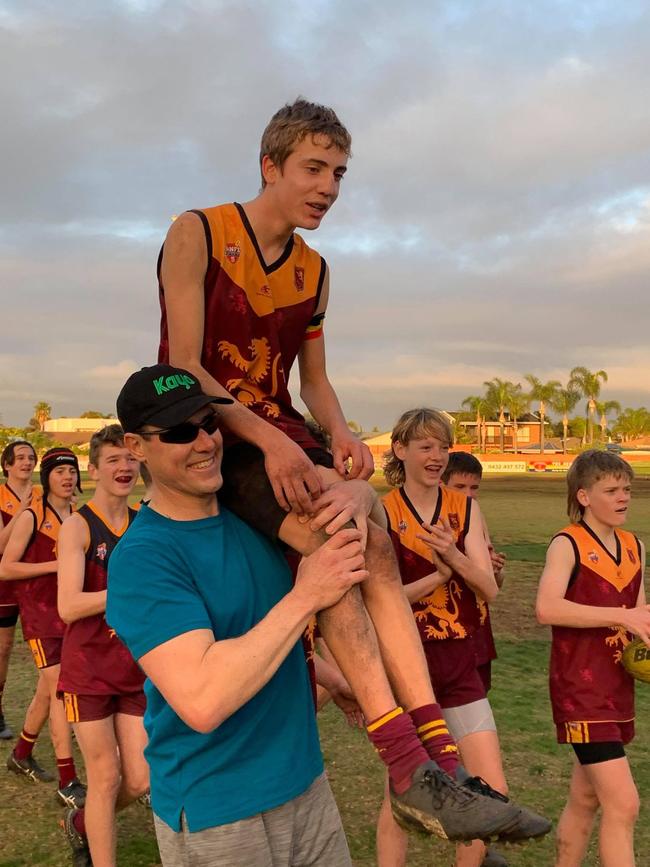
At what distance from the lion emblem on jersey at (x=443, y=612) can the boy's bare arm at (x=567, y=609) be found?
50cm

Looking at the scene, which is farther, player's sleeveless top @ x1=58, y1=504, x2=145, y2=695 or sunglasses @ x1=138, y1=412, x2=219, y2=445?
player's sleeveless top @ x1=58, y1=504, x2=145, y2=695

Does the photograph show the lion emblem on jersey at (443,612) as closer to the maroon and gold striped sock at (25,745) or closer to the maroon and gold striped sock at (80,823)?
the maroon and gold striped sock at (80,823)

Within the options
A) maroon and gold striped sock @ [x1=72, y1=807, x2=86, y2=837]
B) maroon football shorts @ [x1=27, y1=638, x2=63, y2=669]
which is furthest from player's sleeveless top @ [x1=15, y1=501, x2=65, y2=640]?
maroon and gold striped sock @ [x1=72, y1=807, x2=86, y2=837]

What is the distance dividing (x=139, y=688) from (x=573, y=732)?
2251mm

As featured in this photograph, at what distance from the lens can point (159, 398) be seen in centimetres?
246

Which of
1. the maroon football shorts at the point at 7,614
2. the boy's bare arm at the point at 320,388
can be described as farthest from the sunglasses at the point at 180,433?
the maroon football shorts at the point at 7,614

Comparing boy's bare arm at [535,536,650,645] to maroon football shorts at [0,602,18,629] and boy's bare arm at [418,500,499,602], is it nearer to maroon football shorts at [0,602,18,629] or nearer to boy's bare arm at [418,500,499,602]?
boy's bare arm at [418,500,499,602]

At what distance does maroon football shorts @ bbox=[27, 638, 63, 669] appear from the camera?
5855 mm

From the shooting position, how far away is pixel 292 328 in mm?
3131

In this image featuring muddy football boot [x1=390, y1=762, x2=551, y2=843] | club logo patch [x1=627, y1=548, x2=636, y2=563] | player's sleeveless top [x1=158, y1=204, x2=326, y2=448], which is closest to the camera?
muddy football boot [x1=390, y1=762, x2=551, y2=843]

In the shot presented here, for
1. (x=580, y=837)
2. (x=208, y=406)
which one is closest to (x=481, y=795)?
(x=208, y=406)

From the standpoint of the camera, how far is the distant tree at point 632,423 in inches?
4783

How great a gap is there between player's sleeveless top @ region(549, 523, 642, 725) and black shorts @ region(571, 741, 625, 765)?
0.11 metres

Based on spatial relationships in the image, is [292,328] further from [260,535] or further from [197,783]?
[197,783]
